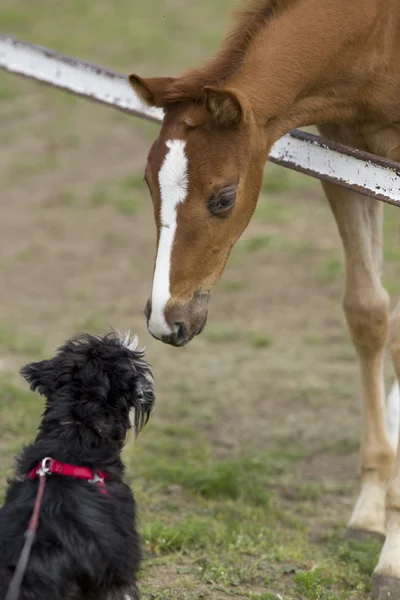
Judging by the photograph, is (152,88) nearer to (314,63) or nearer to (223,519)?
(314,63)

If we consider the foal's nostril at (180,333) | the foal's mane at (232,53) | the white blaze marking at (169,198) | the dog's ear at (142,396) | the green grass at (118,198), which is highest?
the green grass at (118,198)

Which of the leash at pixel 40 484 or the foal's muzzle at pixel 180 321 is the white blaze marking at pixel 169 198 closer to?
the foal's muzzle at pixel 180 321

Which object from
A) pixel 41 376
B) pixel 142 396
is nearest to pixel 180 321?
pixel 142 396

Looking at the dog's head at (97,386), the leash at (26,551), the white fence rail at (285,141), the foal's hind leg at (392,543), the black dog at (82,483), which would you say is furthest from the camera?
the white fence rail at (285,141)

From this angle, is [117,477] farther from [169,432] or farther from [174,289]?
[169,432]

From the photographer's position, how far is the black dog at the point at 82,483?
11.9ft

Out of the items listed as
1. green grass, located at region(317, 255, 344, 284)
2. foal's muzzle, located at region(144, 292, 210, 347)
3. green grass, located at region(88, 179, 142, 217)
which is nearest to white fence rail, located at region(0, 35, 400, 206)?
foal's muzzle, located at region(144, 292, 210, 347)

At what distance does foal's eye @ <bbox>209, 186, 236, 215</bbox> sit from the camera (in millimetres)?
4434

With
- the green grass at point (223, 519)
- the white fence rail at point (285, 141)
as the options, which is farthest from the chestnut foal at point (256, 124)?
the green grass at point (223, 519)

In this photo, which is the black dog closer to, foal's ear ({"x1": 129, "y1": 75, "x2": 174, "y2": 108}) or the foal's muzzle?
the foal's muzzle

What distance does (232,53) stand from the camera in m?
4.77

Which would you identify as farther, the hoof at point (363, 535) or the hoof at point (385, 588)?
the hoof at point (363, 535)

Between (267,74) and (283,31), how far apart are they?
11.0 inches

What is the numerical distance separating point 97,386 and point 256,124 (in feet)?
4.46
